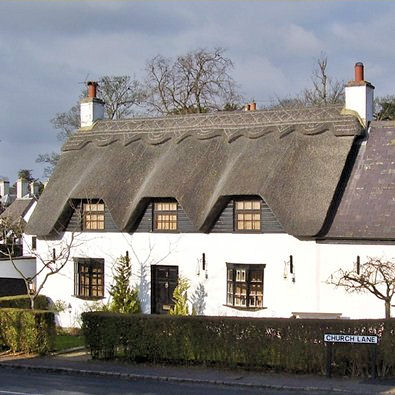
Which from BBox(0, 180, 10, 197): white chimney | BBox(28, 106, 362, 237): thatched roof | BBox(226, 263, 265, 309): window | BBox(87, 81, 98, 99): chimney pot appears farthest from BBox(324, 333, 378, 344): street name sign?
BBox(0, 180, 10, 197): white chimney

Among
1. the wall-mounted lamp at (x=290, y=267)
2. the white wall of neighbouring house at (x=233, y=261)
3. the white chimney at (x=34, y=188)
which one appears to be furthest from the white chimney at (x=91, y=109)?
the white chimney at (x=34, y=188)

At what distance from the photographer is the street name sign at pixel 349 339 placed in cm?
1702

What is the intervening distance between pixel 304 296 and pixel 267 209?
3080 mm

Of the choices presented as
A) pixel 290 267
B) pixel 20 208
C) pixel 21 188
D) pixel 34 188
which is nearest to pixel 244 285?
pixel 290 267

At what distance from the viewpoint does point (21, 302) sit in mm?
26328

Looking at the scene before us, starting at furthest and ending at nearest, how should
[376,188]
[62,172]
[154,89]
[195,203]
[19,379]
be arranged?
[154,89]
[62,172]
[195,203]
[376,188]
[19,379]

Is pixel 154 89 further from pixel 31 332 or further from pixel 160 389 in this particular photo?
pixel 160 389

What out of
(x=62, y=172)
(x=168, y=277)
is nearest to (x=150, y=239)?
(x=168, y=277)

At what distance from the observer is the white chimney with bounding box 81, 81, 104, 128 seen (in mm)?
31891

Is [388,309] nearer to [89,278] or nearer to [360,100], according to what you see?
[360,100]

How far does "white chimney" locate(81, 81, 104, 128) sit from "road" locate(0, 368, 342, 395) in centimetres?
1525

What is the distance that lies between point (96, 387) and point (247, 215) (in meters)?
9.22

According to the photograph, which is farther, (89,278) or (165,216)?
(89,278)

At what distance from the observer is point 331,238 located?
22.7 metres
